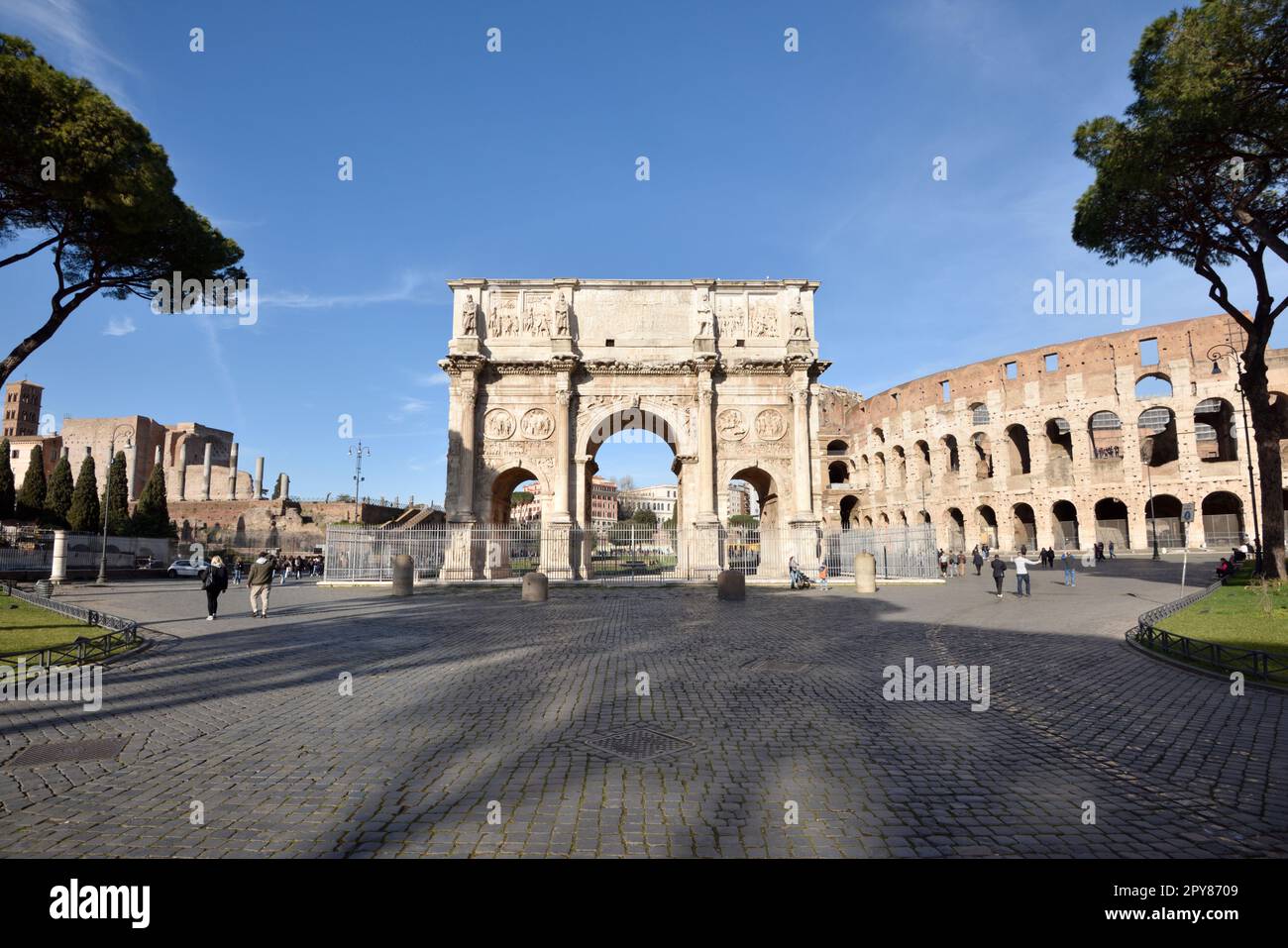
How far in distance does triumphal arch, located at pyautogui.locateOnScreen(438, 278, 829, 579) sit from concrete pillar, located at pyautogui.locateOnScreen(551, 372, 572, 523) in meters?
0.05

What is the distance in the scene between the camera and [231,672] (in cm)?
752

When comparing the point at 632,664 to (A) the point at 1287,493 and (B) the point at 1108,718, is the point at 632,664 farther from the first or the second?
(A) the point at 1287,493

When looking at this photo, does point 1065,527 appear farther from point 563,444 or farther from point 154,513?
point 154,513

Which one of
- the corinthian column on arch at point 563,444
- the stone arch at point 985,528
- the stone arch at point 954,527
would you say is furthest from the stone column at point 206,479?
the stone arch at point 985,528

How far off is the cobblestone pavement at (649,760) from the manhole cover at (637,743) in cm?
12

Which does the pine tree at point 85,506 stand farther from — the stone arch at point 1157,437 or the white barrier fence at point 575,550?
the stone arch at point 1157,437

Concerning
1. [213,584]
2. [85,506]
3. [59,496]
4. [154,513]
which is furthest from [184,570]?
[213,584]

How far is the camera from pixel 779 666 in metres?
7.88

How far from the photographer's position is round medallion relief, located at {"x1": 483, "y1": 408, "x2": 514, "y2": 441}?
83.8ft

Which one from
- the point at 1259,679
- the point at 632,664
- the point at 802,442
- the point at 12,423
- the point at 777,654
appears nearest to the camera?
the point at 1259,679

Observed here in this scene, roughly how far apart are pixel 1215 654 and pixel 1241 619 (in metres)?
4.44

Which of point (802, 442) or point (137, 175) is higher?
point (137, 175)
